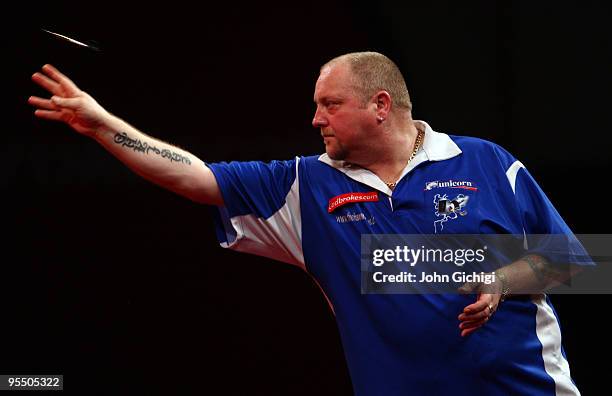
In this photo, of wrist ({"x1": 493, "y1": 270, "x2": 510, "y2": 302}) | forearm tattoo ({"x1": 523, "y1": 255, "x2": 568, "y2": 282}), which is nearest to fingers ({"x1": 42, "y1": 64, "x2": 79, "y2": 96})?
wrist ({"x1": 493, "y1": 270, "x2": 510, "y2": 302})

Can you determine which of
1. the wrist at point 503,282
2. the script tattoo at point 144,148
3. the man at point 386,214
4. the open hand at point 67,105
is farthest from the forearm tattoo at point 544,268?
the open hand at point 67,105

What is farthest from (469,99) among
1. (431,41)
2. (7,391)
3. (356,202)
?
(7,391)

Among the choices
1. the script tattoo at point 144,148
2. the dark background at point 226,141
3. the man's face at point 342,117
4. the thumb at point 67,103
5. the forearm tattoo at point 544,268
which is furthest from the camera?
the dark background at point 226,141

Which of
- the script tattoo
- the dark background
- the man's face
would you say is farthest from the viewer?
the dark background

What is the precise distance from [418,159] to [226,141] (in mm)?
1177

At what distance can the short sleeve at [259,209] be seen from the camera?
2916 millimetres

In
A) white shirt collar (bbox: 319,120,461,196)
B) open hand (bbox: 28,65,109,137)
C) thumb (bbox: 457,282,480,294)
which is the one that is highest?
open hand (bbox: 28,65,109,137)

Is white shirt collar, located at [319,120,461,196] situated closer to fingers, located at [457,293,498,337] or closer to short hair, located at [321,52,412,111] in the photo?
short hair, located at [321,52,412,111]

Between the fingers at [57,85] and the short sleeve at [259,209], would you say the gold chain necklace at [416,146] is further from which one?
the fingers at [57,85]

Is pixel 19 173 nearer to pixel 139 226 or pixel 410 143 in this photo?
pixel 139 226

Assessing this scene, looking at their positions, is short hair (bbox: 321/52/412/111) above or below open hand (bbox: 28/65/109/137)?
above

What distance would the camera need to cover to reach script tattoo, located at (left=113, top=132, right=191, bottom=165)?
2652 millimetres

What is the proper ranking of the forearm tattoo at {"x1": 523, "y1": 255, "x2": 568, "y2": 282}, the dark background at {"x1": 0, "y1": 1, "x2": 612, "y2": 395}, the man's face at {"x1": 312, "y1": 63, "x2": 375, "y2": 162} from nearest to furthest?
the forearm tattoo at {"x1": 523, "y1": 255, "x2": 568, "y2": 282}
the man's face at {"x1": 312, "y1": 63, "x2": 375, "y2": 162}
the dark background at {"x1": 0, "y1": 1, "x2": 612, "y2": 395}

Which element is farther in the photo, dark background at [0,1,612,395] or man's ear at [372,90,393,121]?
dark background at [0,1,612,395]
